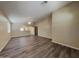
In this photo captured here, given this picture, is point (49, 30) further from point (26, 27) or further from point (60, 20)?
point (26, 27)

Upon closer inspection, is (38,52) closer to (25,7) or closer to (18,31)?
(25,7)

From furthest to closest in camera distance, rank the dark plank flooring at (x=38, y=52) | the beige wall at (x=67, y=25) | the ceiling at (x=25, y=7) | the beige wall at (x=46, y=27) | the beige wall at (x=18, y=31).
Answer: the beige wall at (x=18, y=31) < the beige wall at (x=46, y=27) < the beige wall at (x=67, y=25) < the ceiling at (x=25, y=7) < the dark plank flooring at (x=38, y=52)

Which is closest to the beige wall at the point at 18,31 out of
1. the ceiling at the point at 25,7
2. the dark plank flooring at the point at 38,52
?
the ceiling at the point at 25,7

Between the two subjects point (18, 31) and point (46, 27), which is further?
point (18, 31)

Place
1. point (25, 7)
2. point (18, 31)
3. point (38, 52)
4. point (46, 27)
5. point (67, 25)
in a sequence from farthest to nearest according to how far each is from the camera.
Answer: point (18, 31)
point (46, 27)
point (67, 25)
point (25, 7)
point (38, 52)

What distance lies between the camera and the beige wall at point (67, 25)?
4.67 metres

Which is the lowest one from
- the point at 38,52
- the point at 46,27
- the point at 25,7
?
the point at 38,52

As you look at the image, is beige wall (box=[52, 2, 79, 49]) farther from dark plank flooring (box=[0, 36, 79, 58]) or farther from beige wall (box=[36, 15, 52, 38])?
beige wall (box=[36, 15, 52, 38])

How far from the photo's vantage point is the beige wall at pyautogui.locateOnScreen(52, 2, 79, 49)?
4671 millimetres

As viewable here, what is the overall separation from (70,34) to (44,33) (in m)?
4.13

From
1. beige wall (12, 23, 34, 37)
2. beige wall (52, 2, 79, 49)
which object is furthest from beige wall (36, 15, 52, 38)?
beige wall (52, 2, 79, 49)

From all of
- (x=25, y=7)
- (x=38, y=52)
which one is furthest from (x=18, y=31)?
(x=38, y=52)

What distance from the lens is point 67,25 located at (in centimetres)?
522

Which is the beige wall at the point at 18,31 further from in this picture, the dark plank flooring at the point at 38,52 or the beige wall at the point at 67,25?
the beige wall at the point at 67,25
